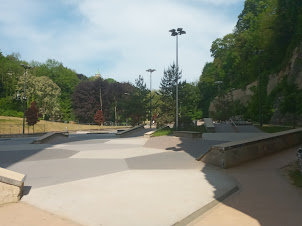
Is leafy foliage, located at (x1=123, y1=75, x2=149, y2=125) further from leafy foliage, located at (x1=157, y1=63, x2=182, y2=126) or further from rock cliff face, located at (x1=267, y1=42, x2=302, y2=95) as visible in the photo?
rock cliff face, located at (x1=267, y1=42, x2=302, y2=95)

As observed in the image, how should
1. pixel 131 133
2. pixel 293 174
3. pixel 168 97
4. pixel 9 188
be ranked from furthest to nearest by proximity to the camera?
pixel 168 97, pixel 131 133, pixel 293 174, pixel 9 188

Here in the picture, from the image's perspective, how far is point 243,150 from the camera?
9836 millimetres

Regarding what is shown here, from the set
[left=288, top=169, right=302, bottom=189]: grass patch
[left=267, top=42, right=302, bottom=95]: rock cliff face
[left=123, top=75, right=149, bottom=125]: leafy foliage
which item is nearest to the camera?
[left=288, top=169, right=302, bottom=189]: grass patch

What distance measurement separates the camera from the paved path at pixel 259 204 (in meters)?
4.40

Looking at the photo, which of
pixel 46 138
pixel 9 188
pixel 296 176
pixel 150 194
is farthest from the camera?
pixel 46 138

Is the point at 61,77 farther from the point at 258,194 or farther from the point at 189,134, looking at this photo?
the point at 258,194

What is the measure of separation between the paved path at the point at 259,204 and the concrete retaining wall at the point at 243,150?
103cm

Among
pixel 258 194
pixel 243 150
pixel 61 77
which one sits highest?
pixel 61 77

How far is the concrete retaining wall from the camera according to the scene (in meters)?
9.21

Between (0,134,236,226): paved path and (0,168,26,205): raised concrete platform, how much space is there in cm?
24

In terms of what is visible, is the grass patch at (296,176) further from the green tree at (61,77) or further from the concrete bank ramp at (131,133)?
the green tree at (61,77)

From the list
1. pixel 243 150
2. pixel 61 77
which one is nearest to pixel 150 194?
pixel 243 150

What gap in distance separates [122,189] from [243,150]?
231 inches

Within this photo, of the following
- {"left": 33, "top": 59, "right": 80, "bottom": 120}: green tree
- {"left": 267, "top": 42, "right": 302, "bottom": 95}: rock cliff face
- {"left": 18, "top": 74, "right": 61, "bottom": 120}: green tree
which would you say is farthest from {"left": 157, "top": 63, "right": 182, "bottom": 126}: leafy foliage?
{"left": 33, "top": 59, "right": 80, "bottom": 120}: green tree
